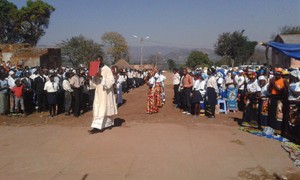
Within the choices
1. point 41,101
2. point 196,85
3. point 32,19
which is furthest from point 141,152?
point 32,19

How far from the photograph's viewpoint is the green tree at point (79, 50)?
4331 cm

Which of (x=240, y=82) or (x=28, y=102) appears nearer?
(x=28, y=102)

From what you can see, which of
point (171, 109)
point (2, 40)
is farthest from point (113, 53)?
point (171, 109)

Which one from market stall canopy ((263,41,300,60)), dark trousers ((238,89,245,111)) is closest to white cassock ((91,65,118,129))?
market stall canopy ((263,41,300,60))

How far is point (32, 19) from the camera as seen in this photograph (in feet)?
165

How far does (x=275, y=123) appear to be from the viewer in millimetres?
8781

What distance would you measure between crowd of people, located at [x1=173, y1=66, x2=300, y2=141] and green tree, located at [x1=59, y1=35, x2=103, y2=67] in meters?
30.5

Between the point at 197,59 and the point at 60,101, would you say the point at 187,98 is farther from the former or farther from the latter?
the point at 197,59

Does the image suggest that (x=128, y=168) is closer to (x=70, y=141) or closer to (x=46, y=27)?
(x=70, y=141)

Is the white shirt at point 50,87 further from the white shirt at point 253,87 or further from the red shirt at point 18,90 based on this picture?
the white shirt at point 253,87

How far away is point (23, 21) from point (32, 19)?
1.35m

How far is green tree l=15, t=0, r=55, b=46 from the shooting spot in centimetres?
4978

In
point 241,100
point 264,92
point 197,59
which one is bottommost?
point 241,100

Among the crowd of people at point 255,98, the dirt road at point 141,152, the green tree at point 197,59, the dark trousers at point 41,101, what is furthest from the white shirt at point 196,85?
the green tree at point 197,59
